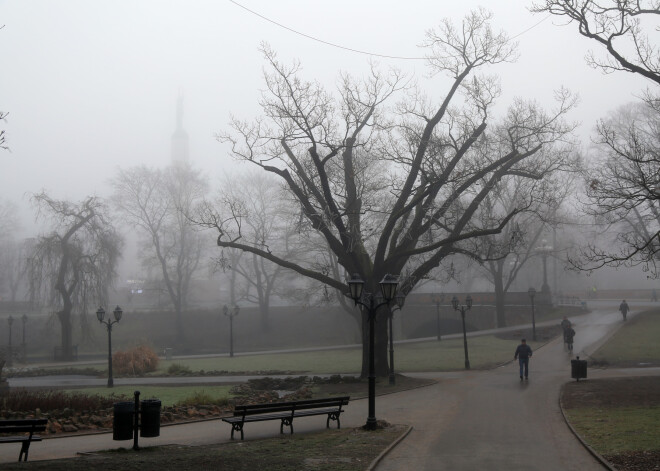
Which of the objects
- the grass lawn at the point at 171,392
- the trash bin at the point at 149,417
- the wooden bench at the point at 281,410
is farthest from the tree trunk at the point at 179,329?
the trash bin at the point at 149,417

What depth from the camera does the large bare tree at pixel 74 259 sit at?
41781 millimetres

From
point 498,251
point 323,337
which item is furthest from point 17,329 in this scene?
point 498,251

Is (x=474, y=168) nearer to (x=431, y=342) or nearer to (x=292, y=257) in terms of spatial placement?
(x=431, y=342)

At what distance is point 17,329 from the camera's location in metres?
61.1

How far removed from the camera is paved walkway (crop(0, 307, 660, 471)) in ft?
38.0

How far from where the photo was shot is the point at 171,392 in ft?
76.5

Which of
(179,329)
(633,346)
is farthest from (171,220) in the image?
(633,346)

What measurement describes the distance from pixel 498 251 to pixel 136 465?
19.2 metres

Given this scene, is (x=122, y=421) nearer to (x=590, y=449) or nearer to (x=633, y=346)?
(x=590, y=449)

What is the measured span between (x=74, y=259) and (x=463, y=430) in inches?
1349

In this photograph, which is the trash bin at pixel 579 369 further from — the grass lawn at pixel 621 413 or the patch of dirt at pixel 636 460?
the patch of dirt at pixel 636 460

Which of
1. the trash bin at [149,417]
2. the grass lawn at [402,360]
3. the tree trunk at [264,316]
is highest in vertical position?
the tree trunk at [264,316]

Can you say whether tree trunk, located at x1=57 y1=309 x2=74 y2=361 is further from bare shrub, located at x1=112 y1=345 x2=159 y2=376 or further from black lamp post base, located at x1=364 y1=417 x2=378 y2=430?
black lamp post base, located at x1=364 y1=417 x2=378 y2=430

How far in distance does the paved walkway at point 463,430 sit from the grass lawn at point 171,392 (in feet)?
12.4
